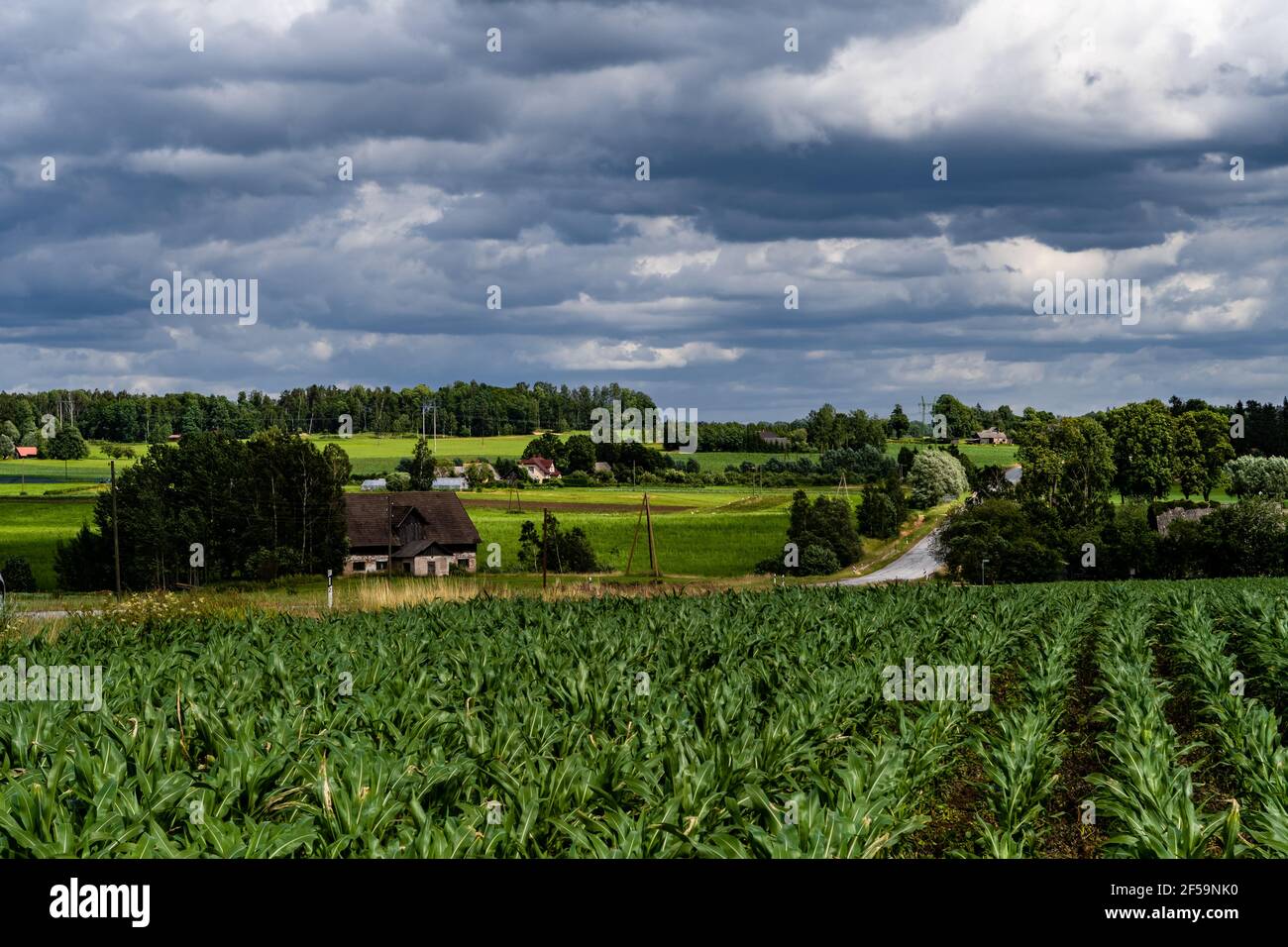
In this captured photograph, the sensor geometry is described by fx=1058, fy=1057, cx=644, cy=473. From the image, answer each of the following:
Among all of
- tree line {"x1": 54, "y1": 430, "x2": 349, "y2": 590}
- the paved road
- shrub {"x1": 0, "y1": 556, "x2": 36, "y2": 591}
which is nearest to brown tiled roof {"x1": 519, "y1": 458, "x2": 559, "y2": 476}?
tree line {"x1": 54, "y1": 430, "x2": 349, "y2": 590}

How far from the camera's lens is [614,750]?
862 cm

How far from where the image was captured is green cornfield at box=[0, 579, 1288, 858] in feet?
23.5

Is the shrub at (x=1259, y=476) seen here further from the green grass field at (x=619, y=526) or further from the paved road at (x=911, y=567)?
the green grass field at (x=619, y=526)

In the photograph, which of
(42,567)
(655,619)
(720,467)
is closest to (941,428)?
(720,467)

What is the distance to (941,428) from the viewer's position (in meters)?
128

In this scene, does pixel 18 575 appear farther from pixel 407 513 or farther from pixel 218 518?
pixel 407 513

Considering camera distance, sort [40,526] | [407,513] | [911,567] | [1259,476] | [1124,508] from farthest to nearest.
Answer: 1. [1259,476]
2. [40,526]
3. [911,567]
4. [1124,508]
5. [407,513]

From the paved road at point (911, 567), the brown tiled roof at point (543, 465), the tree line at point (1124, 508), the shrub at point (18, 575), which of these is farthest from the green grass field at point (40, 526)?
the tree line at point (1124, 508)

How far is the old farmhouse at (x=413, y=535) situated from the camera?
6944 cm

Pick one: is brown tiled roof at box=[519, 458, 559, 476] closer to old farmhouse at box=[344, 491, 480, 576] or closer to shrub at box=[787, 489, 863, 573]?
shrub at box=[787, 489, 863, 573]

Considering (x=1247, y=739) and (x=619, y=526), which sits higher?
(x=1247, y=739)

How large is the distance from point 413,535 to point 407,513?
1531mm


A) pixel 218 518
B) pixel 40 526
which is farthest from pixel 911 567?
pixel 40 526
